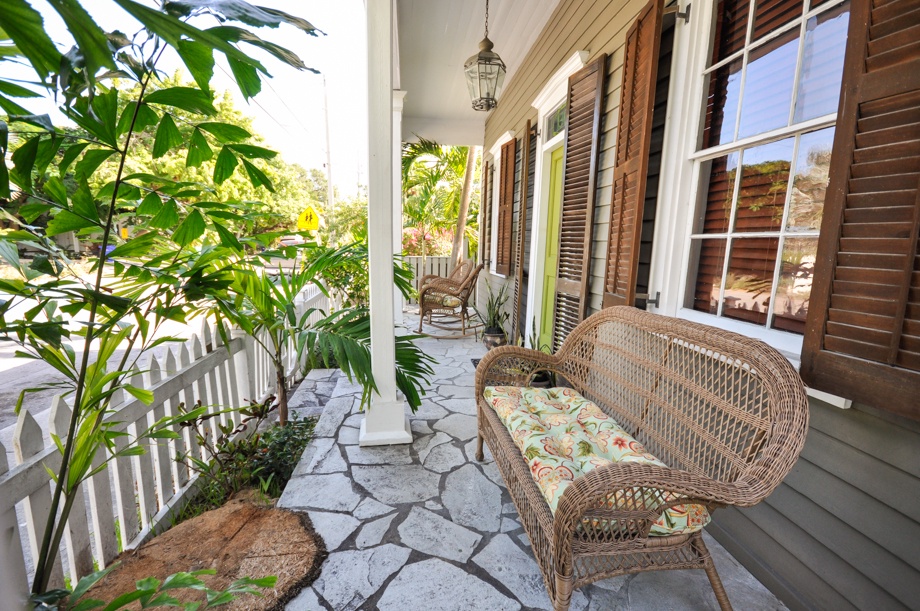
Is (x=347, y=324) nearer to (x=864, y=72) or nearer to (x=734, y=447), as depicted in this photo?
(x=734, y=447)

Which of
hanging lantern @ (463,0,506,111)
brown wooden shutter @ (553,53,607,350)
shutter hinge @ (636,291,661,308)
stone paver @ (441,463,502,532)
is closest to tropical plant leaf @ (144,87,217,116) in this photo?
stone paver @ (441,463,502,532)

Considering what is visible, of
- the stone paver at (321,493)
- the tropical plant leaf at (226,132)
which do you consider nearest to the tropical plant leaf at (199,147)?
the tropical plant leaf at (226,132)

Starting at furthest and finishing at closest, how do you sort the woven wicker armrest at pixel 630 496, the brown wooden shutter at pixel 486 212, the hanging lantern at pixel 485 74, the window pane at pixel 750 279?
the brown wooden shutter at pixel 486 212
the hanging lantern at pixel 485 74
the window pane at pixel 750 279
the woven wicker armrest at pixel 630 496

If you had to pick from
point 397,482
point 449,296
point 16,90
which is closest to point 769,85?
point 16,90

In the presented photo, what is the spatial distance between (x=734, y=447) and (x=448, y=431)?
5.13 ft

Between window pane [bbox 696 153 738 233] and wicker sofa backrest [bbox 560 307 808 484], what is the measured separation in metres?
0.50

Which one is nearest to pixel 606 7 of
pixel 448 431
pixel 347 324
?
pixel 347 324

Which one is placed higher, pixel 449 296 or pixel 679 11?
pixel 679 11

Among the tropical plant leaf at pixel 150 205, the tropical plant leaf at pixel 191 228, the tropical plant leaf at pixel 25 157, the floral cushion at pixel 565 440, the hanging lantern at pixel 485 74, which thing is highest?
the hanging lantern at pixel 485 74

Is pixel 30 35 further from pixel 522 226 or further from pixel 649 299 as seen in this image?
pixel 522 226

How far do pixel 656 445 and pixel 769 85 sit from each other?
4.47 feet

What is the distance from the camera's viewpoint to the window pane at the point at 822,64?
1214 millimetres

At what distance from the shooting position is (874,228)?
3.29 ft

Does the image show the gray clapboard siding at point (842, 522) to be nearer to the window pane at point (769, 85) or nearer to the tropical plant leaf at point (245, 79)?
the window pane at point (769, 85)
